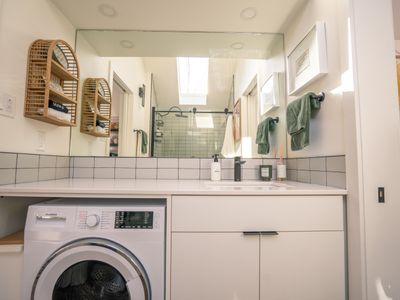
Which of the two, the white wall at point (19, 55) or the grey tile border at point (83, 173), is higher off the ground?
the white wall at point (19, 55)

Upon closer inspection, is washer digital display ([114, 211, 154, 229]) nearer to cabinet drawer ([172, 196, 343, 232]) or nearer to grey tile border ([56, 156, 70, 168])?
cabinet drawer ([172, 196, 343, 232])

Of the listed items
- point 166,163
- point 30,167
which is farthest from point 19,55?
point 166,163

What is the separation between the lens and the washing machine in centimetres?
99

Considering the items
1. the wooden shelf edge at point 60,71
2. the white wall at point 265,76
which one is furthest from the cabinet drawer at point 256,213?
the wooden shelf edge at point 60,71

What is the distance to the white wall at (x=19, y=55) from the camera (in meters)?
1.12

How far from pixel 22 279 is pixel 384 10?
7.22 feet

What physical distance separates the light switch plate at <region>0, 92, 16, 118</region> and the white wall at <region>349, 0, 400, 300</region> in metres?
1.78

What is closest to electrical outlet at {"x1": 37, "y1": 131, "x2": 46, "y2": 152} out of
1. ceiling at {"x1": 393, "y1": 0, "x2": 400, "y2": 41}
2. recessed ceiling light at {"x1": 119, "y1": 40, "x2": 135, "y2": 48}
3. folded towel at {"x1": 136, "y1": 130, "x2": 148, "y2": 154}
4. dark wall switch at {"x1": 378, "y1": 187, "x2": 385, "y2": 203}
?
folded towel at {"x1": 136, "y1": 130, "x2": 148, "y2": 154}

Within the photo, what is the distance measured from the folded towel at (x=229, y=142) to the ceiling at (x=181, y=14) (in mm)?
759

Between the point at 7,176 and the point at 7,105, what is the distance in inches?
15.0

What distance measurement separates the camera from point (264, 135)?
175 cm

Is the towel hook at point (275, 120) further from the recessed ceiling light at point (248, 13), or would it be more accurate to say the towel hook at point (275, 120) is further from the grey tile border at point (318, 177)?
the recessed ceiling light at point (248, 13)

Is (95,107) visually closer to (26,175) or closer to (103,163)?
(103,163)

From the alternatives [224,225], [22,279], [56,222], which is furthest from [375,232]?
[22,279]
